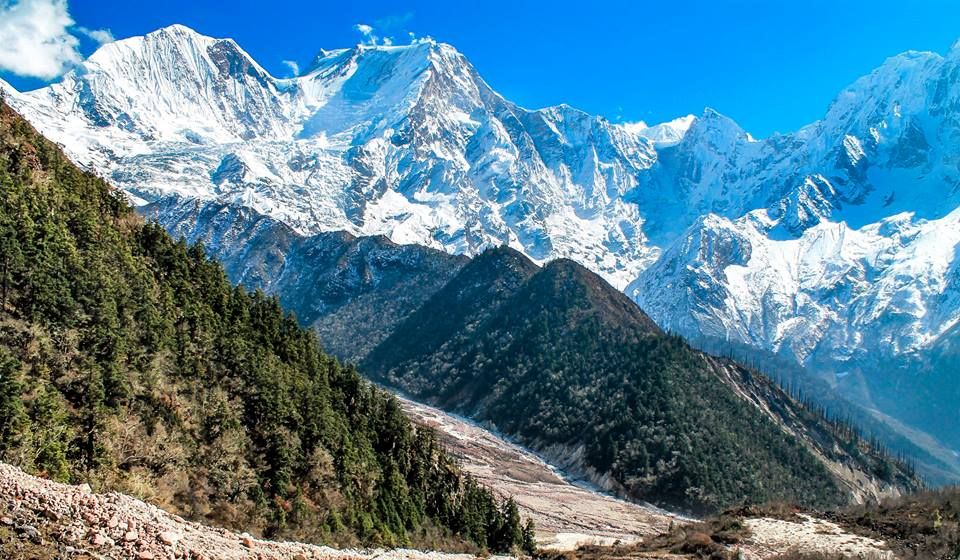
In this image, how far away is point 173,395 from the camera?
47.5 meters

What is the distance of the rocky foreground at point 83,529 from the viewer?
1850 cm

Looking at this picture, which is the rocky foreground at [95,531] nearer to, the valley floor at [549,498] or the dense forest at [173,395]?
the dense forest at [173,395]

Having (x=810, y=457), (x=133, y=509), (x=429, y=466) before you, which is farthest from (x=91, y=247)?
(x=810, y=457)

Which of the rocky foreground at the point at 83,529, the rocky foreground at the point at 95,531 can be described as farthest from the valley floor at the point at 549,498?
the rocky foreground at the point at 83,529

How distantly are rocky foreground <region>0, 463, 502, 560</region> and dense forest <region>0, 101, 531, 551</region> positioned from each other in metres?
8.30

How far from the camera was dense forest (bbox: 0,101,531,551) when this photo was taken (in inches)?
1432

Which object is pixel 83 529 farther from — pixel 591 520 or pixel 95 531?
pixel 591 520

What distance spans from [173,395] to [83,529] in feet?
97.3

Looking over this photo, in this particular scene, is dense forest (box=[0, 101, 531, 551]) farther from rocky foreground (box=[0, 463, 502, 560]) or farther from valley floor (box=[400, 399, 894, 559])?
valley floor (box=[400, 399, 894, 559])

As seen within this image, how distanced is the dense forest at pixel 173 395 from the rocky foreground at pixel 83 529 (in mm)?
8298

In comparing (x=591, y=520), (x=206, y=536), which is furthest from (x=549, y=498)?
(x=206, y=536)

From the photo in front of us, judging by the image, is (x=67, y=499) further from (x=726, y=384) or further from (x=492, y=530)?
(x=726, y=384)

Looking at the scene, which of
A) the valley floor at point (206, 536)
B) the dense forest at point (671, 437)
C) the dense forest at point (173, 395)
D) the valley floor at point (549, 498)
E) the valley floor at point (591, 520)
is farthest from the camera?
the dense forest at point (671, 437)

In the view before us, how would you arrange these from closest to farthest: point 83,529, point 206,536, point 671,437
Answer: point 83,529
point 206,536
point 671,437
